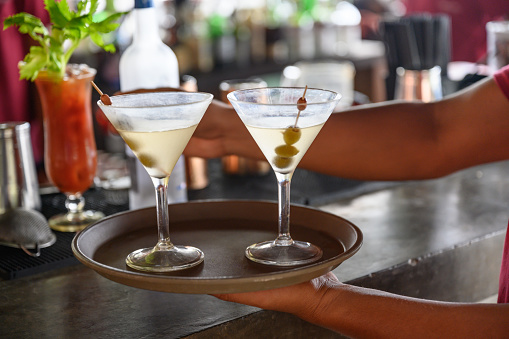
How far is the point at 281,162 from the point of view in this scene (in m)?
0.95

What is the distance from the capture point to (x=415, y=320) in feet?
3.11

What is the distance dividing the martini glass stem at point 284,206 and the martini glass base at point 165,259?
12 centimetres

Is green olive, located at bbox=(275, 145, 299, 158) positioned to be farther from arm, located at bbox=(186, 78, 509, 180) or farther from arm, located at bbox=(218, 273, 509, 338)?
arm, located at bbox=(186, 78, 509, 180)

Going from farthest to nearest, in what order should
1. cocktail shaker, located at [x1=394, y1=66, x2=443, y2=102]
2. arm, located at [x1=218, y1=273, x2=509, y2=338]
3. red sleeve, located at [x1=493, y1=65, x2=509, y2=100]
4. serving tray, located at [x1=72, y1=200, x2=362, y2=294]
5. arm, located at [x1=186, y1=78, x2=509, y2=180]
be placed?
cocktail shaker, located at [x1=394, y1=66, x2=443, y2=102], arm, located at [x1=186, y1=78, x2=509, y2=180], red sleeve, located at [x1=493, y1=65, x2=509, y2=100], arm, located at [x1=218, y1=273, x2=509, y2=338], serving tray, located at [x1=72, y1=200, x2=362, y2=294]

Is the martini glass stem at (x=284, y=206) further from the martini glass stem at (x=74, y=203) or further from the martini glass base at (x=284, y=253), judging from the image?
the martini glass stem at (x=74, y=203)

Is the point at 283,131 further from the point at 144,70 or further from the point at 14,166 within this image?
the point at 14,166

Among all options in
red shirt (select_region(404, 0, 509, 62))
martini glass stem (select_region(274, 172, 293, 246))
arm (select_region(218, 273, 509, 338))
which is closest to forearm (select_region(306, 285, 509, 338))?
arm (select_region(218, 273, 509, 338))

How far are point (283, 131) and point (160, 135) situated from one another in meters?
0.17

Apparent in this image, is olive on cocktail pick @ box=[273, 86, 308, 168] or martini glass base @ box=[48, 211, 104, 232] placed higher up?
olive on cocktail pick @ box=[273, 86, 308, 168]

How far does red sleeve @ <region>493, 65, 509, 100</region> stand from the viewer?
1.28 m

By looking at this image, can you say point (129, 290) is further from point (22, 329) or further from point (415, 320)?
point (415, 320)

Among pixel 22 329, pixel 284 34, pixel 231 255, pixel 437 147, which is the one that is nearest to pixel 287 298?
pixel 231 255

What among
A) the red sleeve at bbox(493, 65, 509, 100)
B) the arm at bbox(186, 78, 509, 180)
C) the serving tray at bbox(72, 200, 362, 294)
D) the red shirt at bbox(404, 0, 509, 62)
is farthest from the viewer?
the red shirt at bbox(404, 0, 509, 62)

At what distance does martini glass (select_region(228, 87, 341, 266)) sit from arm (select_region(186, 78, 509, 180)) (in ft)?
Result: 1.34
